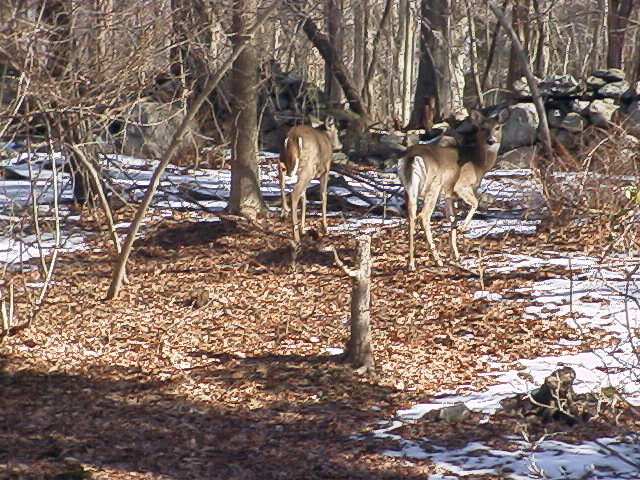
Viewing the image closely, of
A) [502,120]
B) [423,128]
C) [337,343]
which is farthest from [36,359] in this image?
[423,128]

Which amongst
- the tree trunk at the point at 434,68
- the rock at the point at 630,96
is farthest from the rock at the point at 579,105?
→ the tree trunk at the point at 434,68

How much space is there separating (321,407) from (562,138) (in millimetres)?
11813

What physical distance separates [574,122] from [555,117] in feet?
1.45

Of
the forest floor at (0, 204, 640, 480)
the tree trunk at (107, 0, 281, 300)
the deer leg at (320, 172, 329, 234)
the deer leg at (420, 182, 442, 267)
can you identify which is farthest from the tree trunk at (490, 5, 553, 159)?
the tree trunk at (107, 0, 281, 300)

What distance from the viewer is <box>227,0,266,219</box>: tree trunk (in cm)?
1307

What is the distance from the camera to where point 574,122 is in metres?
18.2

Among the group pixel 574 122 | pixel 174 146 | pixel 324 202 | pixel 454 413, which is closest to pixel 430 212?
pixel 324 202

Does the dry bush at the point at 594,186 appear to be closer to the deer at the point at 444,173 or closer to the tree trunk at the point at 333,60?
the deer at the point at 444,173

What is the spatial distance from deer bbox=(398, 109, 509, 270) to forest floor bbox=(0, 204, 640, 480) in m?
0.50

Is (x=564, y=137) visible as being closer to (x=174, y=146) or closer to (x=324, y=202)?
(x=324, y=202)

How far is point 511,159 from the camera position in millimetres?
18359

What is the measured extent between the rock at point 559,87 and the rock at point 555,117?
0.46 m

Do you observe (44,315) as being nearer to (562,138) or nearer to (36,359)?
(36,359)

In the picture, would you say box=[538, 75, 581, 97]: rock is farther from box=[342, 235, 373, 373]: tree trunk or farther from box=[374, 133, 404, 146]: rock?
box=[342, 235, 373, 373]: tree trunk
